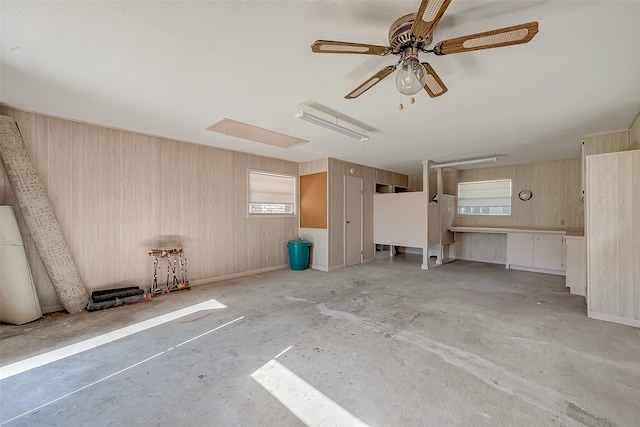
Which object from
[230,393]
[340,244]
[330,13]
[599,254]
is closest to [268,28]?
[330,13]

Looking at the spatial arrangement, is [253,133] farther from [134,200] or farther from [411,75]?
[411,75]

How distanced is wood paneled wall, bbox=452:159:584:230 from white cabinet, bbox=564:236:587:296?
7.09 feet

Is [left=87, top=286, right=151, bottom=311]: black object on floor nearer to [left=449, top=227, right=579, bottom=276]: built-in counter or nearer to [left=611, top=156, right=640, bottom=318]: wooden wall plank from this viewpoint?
[left=611, top=156, right=640, bottom=318]: wooden wall plank

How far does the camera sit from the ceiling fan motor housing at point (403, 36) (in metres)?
1.58

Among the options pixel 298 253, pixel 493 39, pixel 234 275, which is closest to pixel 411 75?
pixel 493 39

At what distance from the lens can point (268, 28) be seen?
1731mm

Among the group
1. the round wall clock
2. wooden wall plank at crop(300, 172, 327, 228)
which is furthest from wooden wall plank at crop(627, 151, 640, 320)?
wooden wall plank at crop(300, 172, 327, 228)

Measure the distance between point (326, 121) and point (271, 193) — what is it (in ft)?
9.68

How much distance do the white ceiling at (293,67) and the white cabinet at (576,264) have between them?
1.79 metres

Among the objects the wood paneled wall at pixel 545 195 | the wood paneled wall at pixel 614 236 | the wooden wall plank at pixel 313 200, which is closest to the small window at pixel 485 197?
the wood paneled wall at pixel 545 195

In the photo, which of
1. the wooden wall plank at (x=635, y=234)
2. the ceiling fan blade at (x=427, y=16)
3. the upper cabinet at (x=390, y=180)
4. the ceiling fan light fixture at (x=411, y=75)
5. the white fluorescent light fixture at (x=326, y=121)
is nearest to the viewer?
the ceiling fan blade at (x=427, y=16)

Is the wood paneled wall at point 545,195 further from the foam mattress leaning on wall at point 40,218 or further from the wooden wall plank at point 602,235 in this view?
the foam mattress leaning on wall at point 40,218

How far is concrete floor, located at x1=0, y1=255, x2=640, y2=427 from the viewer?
64.6 inches

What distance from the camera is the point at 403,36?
5.30 ft
